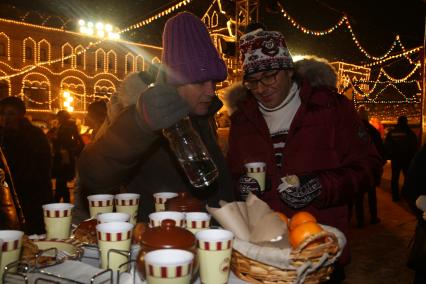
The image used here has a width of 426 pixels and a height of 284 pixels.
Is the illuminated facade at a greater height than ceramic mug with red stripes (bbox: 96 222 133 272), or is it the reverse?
the illuminated facade

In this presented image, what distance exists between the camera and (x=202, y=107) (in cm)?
266

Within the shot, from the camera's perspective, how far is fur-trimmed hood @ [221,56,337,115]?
3.02 meters

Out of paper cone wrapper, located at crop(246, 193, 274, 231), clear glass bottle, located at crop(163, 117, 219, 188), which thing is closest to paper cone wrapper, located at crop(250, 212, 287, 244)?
paper cone wrapper, located at crop(246, 193, 274, 231)

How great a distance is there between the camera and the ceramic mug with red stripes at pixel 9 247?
1.56 metres

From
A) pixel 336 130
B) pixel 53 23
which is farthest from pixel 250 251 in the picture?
pixel 53 23

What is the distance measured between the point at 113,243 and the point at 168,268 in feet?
1.48

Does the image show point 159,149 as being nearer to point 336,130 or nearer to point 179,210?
point 179,210

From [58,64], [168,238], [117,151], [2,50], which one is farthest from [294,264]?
[58,64]

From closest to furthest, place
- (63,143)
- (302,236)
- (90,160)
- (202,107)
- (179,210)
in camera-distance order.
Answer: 1. (302,236)
2. (179,210)
3. (90,160)
4. (202,107)
5. (63,143)

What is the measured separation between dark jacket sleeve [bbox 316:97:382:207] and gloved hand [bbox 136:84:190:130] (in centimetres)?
111

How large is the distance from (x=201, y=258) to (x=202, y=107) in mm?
1279

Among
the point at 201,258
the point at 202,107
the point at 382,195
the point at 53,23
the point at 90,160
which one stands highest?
the point at 53,23

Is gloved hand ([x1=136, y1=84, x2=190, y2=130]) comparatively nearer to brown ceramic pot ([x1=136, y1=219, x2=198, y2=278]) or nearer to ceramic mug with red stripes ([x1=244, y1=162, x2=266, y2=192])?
brown ceramic pot ([x1=136, y1=219, x2=198, y2=278])

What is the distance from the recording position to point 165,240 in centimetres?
147
